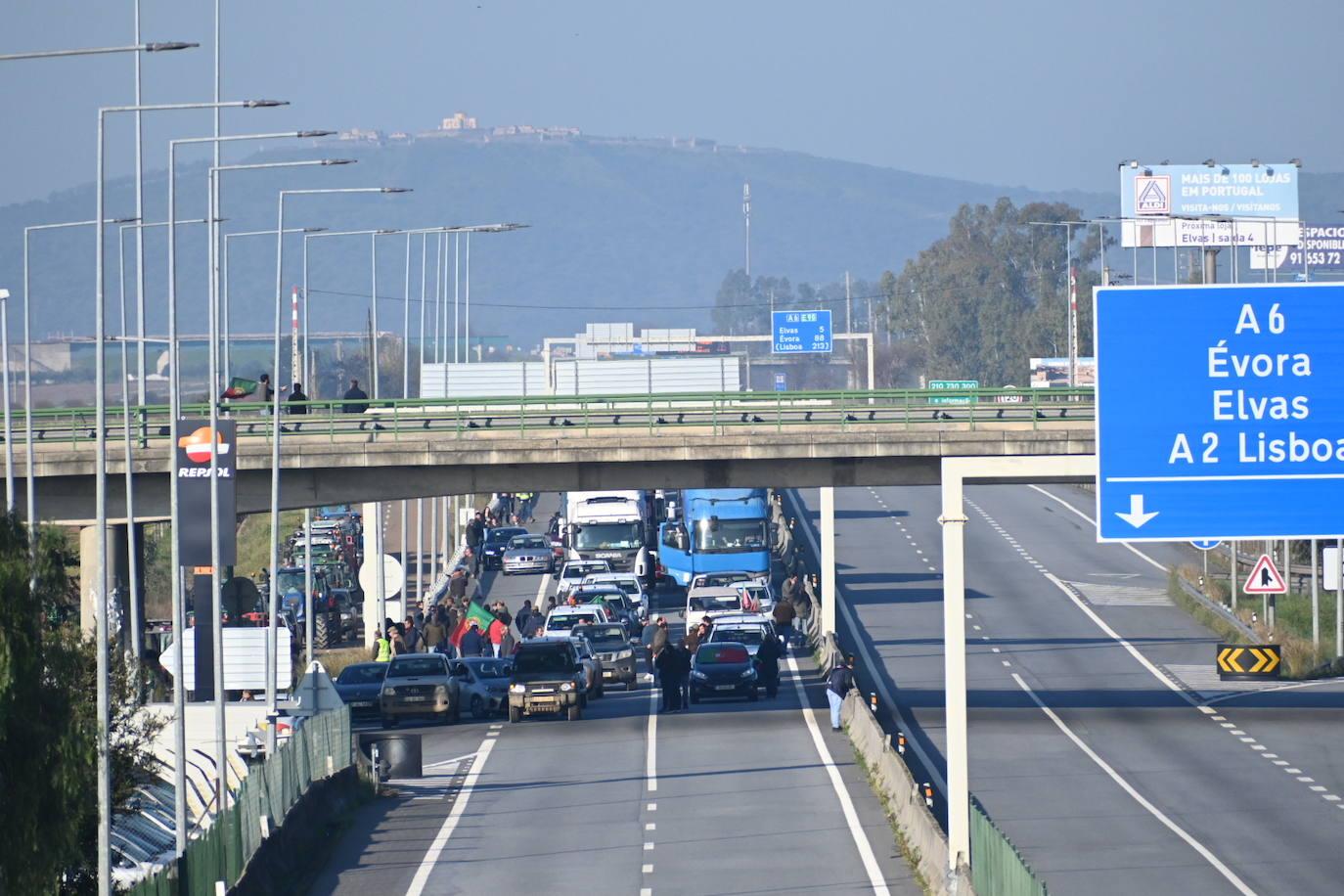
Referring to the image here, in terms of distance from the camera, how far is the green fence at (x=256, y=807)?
19422 mm

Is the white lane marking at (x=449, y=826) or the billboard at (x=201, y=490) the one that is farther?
the billboard at (x=201, y=490)

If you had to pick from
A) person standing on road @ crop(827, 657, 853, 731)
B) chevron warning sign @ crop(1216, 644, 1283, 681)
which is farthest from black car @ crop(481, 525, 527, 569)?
person standing on road @ crop(827, 657, 853, 731)

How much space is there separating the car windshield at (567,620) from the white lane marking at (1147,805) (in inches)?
426

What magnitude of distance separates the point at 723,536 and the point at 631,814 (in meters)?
34.7

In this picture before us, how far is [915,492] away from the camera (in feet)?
330

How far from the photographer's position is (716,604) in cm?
5569

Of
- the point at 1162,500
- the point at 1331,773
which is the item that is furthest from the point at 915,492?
the point at 1162,500

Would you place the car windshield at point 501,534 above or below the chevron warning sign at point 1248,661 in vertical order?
above

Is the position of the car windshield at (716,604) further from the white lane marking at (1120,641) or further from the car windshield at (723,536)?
the white lane marking at (1120,641)

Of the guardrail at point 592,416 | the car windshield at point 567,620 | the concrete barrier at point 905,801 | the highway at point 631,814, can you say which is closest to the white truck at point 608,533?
the car windshield at point 567,620

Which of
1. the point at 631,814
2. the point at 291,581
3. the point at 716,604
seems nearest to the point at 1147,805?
the point at 631,814

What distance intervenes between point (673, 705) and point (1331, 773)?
13.3 metres

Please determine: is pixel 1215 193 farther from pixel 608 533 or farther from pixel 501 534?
pixel 608 533

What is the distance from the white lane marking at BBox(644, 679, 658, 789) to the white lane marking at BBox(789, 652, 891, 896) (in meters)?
2.57
